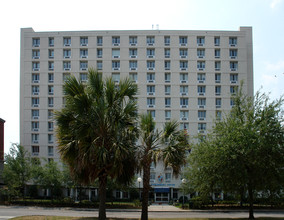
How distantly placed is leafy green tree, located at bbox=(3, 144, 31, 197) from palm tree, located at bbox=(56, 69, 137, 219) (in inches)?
1121

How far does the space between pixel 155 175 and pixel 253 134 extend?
134 feet

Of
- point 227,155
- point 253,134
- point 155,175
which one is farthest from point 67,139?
point 155,175

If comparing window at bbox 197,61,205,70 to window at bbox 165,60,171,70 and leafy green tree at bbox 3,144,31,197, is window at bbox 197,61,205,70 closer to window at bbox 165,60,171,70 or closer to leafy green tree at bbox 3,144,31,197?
window at bbox 165,60,171,70

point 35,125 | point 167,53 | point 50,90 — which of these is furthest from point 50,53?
point 167,53

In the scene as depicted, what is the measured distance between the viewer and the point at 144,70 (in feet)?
206

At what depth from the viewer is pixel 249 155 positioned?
838 inches

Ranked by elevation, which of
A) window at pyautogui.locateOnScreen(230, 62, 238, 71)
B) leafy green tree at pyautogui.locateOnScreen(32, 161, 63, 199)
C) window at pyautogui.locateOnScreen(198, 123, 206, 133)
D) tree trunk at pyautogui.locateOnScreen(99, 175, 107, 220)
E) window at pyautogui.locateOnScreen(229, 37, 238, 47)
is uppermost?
window at pyautogui.locateOnScreen(229, 37, 238, 47)

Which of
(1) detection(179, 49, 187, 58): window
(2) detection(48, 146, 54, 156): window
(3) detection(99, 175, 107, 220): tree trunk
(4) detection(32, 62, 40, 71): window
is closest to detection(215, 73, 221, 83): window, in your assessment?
(1) detection(179, 49, 187, 58): window

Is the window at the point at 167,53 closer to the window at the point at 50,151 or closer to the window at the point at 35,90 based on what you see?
the window at the point at 35,90

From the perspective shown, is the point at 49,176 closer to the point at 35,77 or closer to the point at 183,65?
the point at 35,77

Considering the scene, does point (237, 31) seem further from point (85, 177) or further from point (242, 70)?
point (85, 177)

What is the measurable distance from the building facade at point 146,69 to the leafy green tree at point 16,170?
13862 millimetres

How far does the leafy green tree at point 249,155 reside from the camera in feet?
69.8

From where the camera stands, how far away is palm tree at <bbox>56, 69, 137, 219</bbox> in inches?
736
